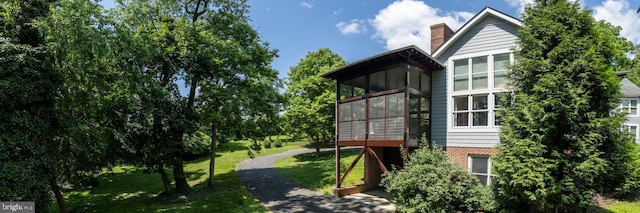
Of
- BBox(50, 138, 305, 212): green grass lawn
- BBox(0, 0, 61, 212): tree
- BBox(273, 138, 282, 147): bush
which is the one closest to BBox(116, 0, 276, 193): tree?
BBox(50, 138, 305, 212): green grass lawn

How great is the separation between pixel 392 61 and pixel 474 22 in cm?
368

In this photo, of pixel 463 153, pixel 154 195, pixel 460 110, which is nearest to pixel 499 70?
pixel 460 110

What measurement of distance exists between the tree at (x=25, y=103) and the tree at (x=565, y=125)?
15.3 m

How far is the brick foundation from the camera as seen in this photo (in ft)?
39.8

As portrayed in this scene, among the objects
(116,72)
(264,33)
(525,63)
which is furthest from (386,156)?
(116,72)

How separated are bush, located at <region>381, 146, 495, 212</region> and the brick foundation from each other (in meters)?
1.26

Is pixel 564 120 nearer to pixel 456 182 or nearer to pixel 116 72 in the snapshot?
pixel 456 182

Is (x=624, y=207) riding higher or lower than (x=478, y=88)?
lower

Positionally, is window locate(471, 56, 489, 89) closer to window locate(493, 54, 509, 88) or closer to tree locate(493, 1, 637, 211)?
window locate(493, 54, 509, 88)

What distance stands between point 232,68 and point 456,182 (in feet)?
42.3

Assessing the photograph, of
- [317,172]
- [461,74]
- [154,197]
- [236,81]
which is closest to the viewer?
[461,74]

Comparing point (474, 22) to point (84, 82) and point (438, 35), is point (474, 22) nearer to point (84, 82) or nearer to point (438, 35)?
point (438, 35)

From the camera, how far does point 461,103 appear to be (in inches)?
515

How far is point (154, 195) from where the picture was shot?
18109mm
